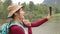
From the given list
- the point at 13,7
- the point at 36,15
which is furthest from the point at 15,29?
the point at 36,15

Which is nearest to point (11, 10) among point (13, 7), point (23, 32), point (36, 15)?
point (13, 7)

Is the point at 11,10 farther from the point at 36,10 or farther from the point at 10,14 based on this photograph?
the point at 36,10

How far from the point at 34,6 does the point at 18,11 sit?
76.5 inches

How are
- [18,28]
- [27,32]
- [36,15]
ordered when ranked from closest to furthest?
[18,28], [27,32], [36,15]

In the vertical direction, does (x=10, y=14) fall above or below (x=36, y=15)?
above

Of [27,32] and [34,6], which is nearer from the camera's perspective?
[27,32]

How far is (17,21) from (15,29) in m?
0.05

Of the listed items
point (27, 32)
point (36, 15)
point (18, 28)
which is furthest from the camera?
point (36, 15)

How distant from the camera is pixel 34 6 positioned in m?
2.98

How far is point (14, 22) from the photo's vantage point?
1022mm

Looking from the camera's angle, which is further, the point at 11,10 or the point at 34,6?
the point at 34,6

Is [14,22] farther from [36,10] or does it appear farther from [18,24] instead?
[36,10]

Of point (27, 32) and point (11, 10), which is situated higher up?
point (11, 10)

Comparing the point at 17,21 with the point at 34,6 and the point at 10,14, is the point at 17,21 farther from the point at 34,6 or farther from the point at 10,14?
the point at 34,6
